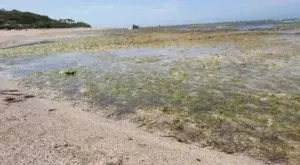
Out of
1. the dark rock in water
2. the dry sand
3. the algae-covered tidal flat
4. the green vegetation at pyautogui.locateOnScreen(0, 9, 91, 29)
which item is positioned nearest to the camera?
the dry sand

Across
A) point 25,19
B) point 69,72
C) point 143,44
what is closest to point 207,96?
point 69,72

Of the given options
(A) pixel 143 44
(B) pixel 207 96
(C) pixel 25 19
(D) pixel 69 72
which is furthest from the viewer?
(C) pixel 25 19

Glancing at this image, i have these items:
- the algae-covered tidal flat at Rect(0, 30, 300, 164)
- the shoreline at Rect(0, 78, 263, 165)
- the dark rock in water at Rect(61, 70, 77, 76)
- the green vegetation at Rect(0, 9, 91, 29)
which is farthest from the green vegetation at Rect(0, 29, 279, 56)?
the green vegetation at Rect(0, 9, 91, 29)

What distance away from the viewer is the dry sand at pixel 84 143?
672cm

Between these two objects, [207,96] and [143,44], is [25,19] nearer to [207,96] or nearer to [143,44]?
[143,44]

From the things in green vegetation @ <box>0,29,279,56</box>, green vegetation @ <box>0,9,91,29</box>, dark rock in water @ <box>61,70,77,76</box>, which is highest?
green vegetation @ <box>0,9,91,29</box>

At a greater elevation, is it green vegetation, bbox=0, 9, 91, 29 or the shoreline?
green vegetation, bbox=0, 9, 91, 29

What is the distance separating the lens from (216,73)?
15.9 metres

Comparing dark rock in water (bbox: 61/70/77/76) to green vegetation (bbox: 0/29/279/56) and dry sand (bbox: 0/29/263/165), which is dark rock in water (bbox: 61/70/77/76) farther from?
green vegetation (bbox: 0/29/279/56)

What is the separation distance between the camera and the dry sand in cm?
672

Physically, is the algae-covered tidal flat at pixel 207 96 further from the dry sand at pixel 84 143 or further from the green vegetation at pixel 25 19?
the green vegetation at pixel 25 19

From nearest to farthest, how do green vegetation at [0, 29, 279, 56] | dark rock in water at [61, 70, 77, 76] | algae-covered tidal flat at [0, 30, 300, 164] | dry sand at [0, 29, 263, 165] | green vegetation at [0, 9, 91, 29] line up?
dry sand at [0, 29, 263, 165] → algae-covered tidal flat at [0, 30, 300, 164] → dark rock in water at [61, 70, 77, 76] → green vegetation at [0, 29, 279, 56] → green vegetation at [0, 9, 91, 29]

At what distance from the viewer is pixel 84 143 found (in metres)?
7.59

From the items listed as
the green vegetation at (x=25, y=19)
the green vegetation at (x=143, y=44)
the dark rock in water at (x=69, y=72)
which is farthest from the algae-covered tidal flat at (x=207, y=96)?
the green vegetation at (x=25, y=19)
